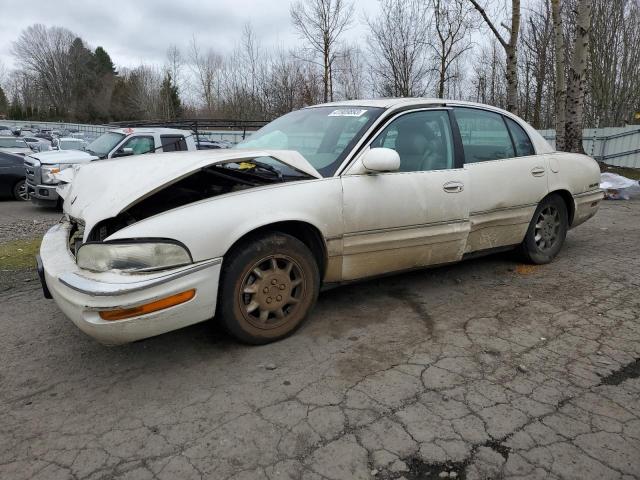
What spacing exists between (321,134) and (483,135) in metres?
1.57

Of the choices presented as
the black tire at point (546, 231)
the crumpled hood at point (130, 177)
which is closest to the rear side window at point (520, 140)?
the black tire at point (546, 231)

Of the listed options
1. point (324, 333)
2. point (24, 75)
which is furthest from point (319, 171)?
point (24, 75)

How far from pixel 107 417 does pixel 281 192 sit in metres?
1.61

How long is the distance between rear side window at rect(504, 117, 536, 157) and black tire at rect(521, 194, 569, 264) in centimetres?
53

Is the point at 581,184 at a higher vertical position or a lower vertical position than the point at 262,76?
lower

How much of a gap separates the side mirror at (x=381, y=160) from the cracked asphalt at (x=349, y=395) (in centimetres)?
114

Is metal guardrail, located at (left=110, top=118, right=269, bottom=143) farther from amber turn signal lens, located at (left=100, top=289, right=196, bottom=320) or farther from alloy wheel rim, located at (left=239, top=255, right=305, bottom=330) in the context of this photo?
amber turn signal lens, located at (left=100, top=289, right=196, bottom=320)

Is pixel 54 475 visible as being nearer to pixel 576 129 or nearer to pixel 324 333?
pixel 324 333

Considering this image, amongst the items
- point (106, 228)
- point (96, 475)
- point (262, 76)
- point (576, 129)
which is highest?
point (262, 76)

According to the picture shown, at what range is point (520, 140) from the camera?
4.55 metres

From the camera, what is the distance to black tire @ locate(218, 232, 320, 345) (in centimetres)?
286

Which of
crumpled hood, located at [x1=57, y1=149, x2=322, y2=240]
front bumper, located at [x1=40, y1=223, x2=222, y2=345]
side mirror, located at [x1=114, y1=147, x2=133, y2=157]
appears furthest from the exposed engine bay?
side mirror, located at [x1=114, y1=147, x2=133, y2=157]

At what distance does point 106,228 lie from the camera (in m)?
2.92

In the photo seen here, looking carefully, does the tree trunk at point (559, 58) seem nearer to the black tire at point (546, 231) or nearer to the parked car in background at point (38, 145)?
the black tire at point (546, 231)
